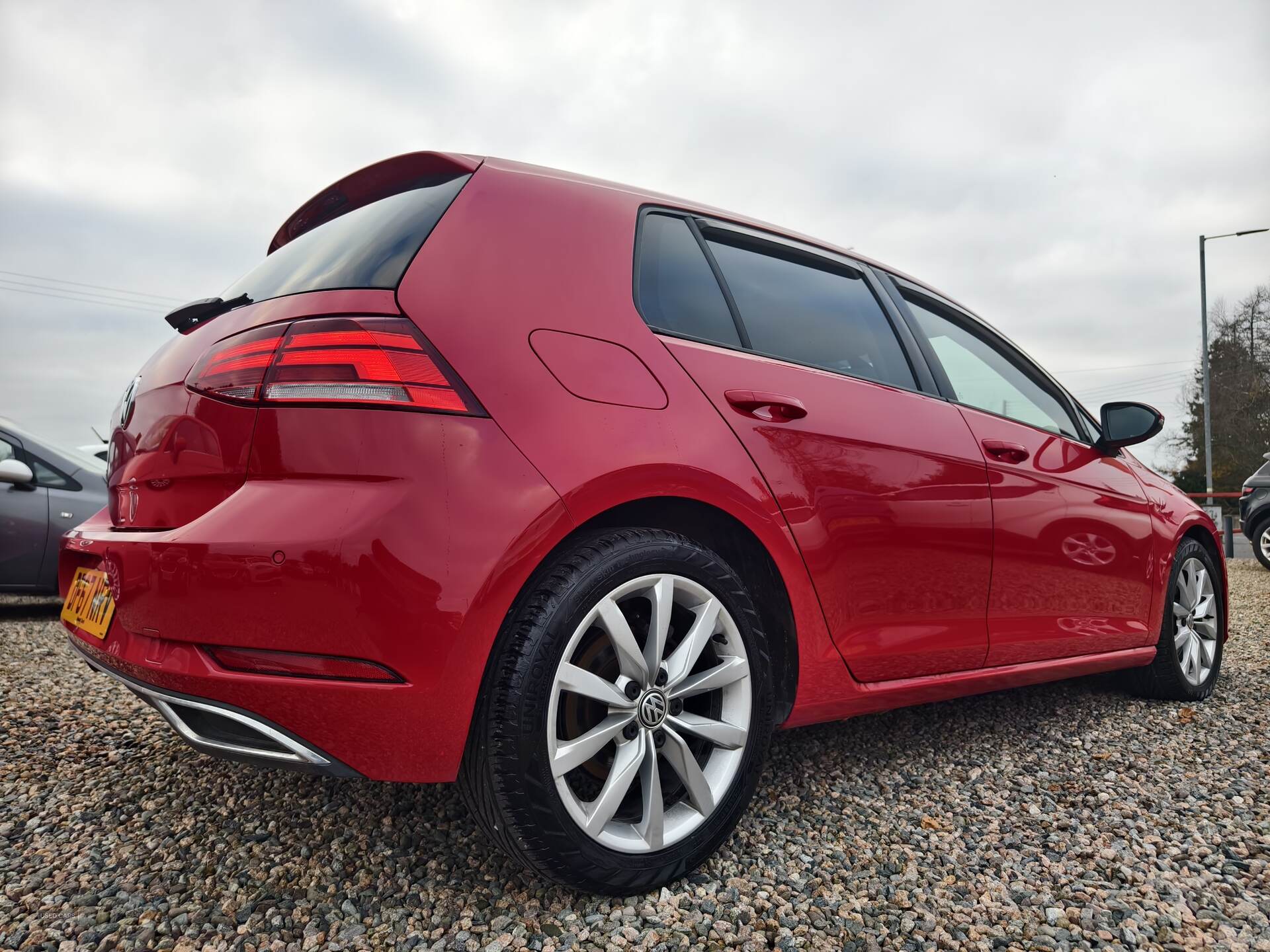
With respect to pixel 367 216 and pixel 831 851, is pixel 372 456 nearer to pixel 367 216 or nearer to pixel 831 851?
pixel 367 216

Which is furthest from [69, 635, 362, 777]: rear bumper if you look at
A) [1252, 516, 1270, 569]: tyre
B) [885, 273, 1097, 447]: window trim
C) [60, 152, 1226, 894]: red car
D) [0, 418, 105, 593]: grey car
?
[1252, 516, 1270, 569]: tyre

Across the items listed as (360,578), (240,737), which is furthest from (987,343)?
(240,737)

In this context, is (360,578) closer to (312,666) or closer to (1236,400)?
(312,666)

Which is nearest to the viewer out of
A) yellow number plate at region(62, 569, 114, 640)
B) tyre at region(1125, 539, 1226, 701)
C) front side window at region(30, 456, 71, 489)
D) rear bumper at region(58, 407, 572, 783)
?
rear bumper at region(58, 407, 572, 783)

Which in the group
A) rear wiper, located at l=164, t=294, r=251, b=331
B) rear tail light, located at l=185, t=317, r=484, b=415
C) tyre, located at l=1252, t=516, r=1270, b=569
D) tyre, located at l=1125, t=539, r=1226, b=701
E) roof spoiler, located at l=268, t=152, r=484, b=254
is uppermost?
roof spoiler, located at l=268, t=152, r=484, b=254

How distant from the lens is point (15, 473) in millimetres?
5289

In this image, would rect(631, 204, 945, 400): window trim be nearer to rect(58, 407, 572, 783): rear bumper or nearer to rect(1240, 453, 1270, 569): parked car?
rect(58, 407, 572, 783): rear bumper

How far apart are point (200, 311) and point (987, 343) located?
8.52 feet

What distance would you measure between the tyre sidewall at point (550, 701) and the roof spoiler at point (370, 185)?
922 millimetres

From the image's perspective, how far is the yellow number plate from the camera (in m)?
1.65

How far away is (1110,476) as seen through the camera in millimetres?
3146

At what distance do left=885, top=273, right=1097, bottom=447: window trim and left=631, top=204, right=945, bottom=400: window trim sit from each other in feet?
0.18

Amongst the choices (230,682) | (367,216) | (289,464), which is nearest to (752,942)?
(230,682)

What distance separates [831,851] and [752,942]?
447 millimetres
